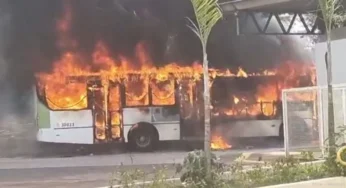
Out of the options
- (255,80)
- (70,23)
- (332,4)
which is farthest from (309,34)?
(332,4)

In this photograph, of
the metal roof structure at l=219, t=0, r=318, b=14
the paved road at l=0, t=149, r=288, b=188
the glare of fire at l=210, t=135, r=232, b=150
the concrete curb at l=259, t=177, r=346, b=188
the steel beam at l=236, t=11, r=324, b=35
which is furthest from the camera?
the steel beam at l=236, t=11, r=324, b=35

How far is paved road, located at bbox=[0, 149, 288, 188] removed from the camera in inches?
597

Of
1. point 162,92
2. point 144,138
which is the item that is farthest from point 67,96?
point 162,92

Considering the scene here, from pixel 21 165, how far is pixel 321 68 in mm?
9910

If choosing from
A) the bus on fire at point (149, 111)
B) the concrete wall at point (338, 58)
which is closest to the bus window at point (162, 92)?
the bus on fire at point (149, 111)

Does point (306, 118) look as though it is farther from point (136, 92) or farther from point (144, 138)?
point (144, 138)

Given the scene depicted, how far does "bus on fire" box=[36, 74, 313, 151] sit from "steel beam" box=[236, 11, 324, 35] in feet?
8.67

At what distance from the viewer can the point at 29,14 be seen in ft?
81.1

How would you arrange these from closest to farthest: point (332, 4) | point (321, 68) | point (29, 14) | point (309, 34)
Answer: point (332, 4) < point (321, 68) < point (29, 14) < point (309, 34)

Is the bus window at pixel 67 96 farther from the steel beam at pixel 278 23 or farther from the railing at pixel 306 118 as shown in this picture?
the railing at pixel 306 118

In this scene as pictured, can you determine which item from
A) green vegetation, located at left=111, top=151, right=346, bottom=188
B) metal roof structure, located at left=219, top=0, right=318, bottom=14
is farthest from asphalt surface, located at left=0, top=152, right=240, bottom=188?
metal roof structure, located at left=219, top=0, right=318, bottom=14

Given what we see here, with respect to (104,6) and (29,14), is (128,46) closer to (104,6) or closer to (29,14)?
(104,6)

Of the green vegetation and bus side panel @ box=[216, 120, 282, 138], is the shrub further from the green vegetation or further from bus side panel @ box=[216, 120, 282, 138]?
bus side panel @ box=[216, 120, 282, 138]

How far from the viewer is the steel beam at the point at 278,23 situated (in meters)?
27.5
